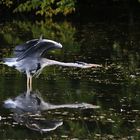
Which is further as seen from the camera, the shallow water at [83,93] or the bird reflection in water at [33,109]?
the bird reflection in water at [33,109]

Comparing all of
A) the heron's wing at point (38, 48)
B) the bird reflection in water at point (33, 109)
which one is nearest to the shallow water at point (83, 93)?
the bird reflection in water at point (33, 109)

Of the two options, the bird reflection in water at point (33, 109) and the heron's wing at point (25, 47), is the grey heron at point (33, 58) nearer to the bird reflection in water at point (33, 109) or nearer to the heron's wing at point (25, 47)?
the heron's wing at point (25, 47)

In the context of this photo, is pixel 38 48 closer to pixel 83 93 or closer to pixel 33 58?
pixel 33 58

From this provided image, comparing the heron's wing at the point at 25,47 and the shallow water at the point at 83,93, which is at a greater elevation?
the heron's wing at the point at 25,47

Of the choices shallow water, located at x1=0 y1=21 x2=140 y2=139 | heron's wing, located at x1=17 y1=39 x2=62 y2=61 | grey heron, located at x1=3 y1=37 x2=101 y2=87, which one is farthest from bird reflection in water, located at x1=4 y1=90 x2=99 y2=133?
heron's wing, located at x1=17 y1=39 x2=62 y2=61

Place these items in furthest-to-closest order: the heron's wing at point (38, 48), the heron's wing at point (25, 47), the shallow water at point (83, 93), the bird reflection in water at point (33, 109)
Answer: the heron's wing at point (25, 47) → the heron's wing at point (38, 48) → the bird reflection in water at point (33, 109) → the shallow water at point (83, 93)

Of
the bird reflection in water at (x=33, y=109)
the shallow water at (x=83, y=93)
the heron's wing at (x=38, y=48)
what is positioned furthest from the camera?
the heron's wing at (x=38, y=48)

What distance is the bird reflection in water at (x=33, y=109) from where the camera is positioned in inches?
295

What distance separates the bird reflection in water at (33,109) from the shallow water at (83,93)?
1 centimetres

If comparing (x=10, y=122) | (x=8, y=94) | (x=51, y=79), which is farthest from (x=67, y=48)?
(x=10, y=122)

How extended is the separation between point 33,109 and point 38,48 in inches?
45.1

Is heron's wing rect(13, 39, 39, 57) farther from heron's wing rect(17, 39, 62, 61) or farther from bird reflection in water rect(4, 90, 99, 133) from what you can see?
bird reflection in water rect(4, 90, 99, 133)

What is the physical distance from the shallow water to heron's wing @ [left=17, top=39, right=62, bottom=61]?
0.56 m

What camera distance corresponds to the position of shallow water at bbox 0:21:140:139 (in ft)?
23.9
